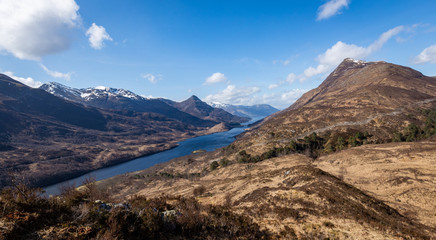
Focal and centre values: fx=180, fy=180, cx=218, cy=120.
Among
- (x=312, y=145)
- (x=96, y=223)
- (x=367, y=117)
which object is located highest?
(x=367, y=117)

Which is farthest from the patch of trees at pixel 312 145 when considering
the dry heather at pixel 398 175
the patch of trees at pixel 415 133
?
the dry heather at pixel 398 175

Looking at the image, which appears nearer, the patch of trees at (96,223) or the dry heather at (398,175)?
the patch of trees at (96,223)

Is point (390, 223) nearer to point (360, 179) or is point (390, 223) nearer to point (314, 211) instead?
point (314, 211)

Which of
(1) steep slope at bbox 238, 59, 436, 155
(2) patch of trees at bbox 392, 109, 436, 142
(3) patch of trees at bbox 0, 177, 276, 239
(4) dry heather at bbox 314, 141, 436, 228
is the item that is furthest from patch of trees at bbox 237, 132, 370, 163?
(3) patch of trees at bbox 0, 177, 276, 239

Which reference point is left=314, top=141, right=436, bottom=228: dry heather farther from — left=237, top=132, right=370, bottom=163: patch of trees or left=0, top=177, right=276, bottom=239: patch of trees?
left=237, top=132, right=370, bottom=163: patch of trees

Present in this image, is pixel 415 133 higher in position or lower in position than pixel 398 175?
higher

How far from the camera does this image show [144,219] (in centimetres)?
1084

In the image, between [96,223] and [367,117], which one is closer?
[96,223]

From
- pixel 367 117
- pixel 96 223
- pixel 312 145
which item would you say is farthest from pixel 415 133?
pixel 96 223

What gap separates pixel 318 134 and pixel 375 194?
60562 mm

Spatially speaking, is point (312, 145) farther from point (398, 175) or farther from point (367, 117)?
point (398, 175)

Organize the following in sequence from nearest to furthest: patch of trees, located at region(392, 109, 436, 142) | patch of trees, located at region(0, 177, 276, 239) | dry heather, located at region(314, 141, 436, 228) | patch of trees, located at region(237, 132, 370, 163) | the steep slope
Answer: patch of trees, located at region(0, 177, 276, 239), dry heather, located at region(314, 141, 436, 228), patch of trees, located at region(392, 109, 436, 142), patch of trees, located at region(237, 132, 370, 163), the steep slope

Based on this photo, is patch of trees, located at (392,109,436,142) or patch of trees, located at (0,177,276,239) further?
patch of trees, located at (392,109,436,142)

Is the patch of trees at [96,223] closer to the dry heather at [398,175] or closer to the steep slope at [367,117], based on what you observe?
the dry heather at [398,175]
